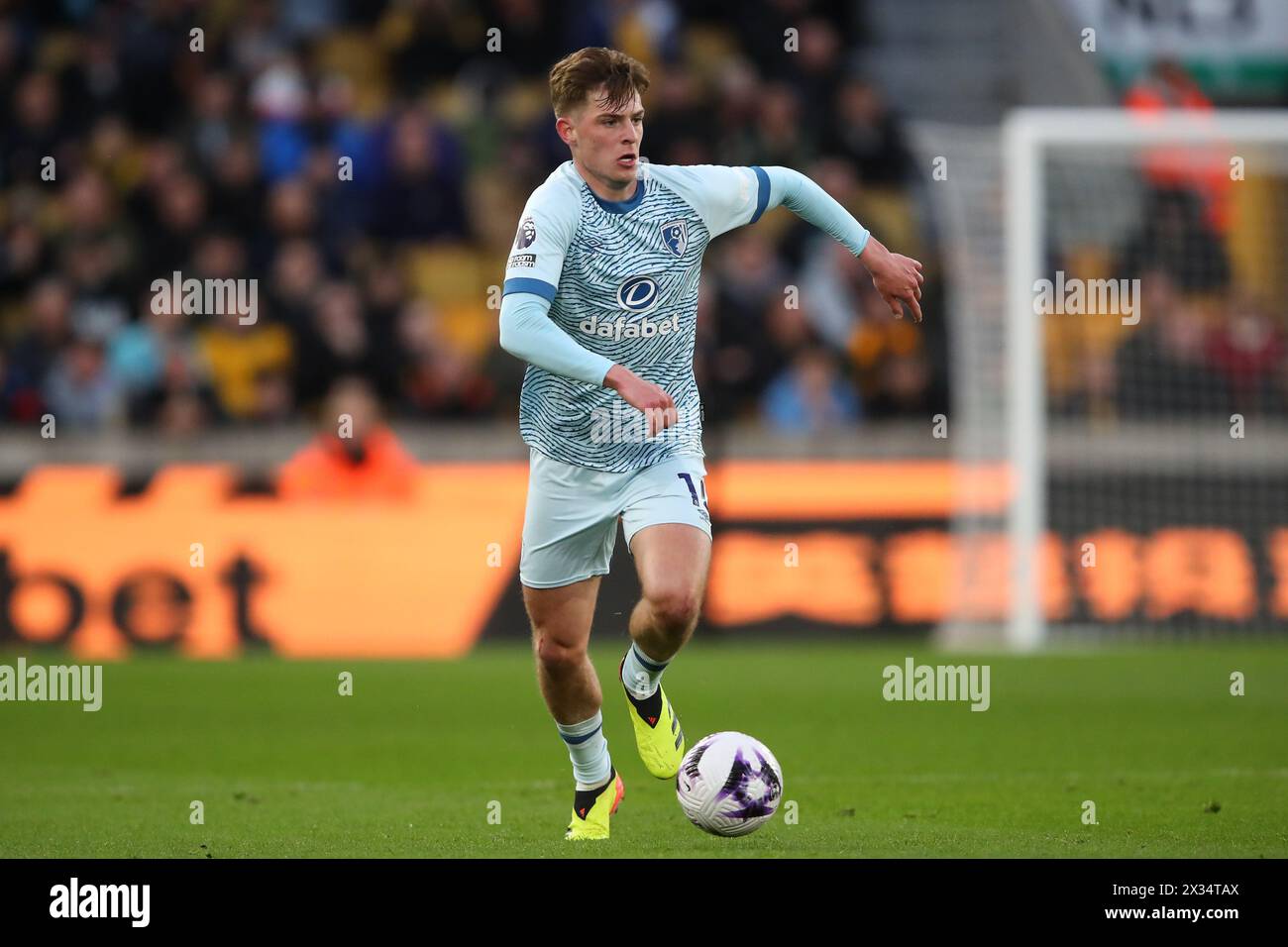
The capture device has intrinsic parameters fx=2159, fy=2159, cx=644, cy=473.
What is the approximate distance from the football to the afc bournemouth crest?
1721 mm

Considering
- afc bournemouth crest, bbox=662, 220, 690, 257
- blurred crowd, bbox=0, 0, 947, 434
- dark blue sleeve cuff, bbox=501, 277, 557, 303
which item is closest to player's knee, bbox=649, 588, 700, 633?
dark blue sleeve cuff, bbox=501, 277, 557, 303

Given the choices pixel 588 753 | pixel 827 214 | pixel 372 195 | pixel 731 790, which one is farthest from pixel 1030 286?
pixel 731 790

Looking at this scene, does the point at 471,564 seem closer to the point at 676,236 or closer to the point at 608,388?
the point at 676,236

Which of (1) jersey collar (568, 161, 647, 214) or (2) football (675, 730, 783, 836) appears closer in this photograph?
(2) football (675, 730, 783, 836)

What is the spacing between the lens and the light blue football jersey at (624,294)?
7.38 metres

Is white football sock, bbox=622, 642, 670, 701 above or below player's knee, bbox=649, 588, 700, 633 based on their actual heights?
below

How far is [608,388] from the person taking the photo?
715cm

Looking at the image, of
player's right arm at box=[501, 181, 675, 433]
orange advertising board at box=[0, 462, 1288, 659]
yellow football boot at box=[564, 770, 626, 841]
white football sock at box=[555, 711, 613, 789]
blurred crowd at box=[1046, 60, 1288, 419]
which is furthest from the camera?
blurred crowd at box=[1046, 60, 1288, 419]

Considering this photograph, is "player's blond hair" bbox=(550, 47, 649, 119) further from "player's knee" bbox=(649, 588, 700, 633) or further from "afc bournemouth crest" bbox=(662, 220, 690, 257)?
"player's knee" bbox=(649, 588, 700, 633)

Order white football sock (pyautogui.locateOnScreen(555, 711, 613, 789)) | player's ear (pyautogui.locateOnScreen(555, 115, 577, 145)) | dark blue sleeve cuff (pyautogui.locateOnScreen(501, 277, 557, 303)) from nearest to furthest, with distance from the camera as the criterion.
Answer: dark blue sleeve cuff (pyautogui.locateOnScreen(501, 277, 557, 303))
player's ear (pyautogui.locateOnScreen(555, 115, 577, 145))
white football sock (pyautogui.locateOnScreen(555, 711, 613, 789))

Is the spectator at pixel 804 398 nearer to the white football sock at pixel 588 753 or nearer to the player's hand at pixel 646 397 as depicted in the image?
the white football sock at pixel 588 753

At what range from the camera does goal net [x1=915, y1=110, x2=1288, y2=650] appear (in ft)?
51.0

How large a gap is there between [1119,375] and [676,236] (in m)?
9.52

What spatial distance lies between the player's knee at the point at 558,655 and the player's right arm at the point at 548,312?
100 centimetres
